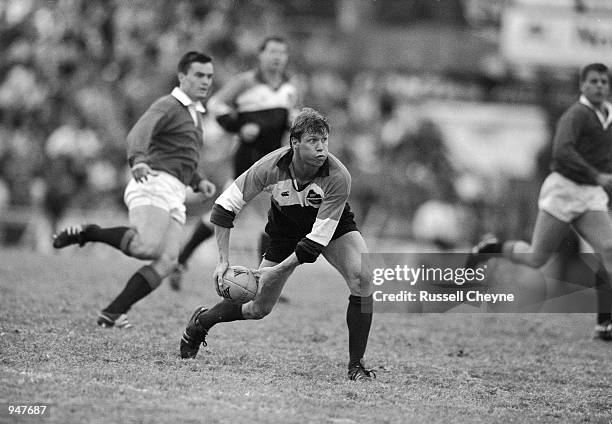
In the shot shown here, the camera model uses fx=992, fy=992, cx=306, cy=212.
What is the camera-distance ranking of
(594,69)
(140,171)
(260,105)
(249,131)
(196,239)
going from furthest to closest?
(196,239) < (260,105) < (249,131) < (594,69) < (140,171)

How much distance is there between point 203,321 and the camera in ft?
23.5

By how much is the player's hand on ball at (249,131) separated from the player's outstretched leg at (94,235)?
2375 mm

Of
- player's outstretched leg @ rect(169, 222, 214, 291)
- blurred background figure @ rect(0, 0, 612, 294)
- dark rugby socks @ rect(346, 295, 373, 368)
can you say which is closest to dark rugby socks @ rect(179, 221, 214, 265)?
player's outstretched leg @ rect(169, 222, 214, 291)

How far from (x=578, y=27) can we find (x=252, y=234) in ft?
22.5

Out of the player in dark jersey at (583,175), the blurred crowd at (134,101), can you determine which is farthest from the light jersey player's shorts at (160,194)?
the blurred crowd at (134,101)

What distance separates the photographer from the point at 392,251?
16.7 metres

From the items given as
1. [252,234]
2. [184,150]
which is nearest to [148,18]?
[252,234]

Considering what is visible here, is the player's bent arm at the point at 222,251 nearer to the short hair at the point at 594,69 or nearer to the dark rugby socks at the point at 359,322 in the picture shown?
the dark rugby socks at the point at 359,322

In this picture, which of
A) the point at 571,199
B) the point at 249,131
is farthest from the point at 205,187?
the point at 571,199

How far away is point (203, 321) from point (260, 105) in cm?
372

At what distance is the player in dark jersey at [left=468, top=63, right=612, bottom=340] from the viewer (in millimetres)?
9164

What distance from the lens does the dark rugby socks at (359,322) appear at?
695 cm

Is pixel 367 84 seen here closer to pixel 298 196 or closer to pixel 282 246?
pixel 282 246

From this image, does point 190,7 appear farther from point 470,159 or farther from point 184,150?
point 184,150
